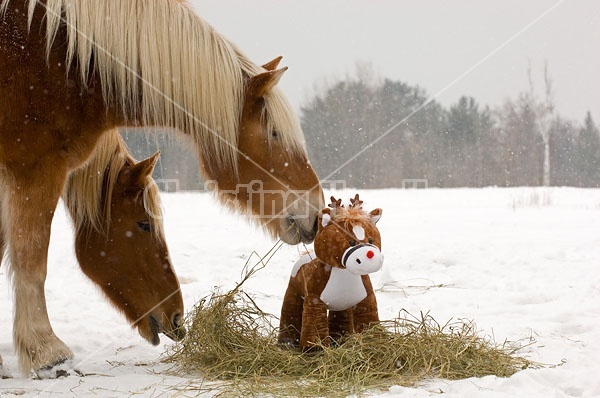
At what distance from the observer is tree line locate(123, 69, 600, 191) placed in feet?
97.8

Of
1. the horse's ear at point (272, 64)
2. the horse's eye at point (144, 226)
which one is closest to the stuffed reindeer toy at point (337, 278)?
the horse's eye at point (144, 226)

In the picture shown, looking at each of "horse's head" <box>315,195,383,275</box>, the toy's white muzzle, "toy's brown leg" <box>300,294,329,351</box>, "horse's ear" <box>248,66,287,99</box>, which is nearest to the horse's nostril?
"toy's brown leg" <box>300,294,329,351</box>

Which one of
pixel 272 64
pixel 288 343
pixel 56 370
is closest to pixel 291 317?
pixel 288 343

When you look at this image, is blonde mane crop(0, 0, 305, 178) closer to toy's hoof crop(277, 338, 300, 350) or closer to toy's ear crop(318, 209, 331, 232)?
toy's ear crop(318, 209, 331, 232)

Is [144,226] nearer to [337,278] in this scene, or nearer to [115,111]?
[115,111]

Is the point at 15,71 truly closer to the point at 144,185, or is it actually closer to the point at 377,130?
the point at 144,185

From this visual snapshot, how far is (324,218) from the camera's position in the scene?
8.94 ft

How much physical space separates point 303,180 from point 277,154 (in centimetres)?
19

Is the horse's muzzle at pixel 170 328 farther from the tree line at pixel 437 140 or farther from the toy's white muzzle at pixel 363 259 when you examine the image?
the tree line at pixel 437 140

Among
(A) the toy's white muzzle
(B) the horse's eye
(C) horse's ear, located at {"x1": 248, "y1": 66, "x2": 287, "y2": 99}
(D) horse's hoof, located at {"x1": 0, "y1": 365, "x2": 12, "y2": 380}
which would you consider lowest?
(D) horse's hoof, located at {"x1": 0, "y1": 365, "x2": 12, "y2": 380}

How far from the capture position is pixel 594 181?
33219mm

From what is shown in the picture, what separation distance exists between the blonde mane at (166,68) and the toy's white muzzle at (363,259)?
74 centimetres

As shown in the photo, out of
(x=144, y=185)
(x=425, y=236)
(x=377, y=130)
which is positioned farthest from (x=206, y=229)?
(x=377, y=130)

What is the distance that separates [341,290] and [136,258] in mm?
1278
